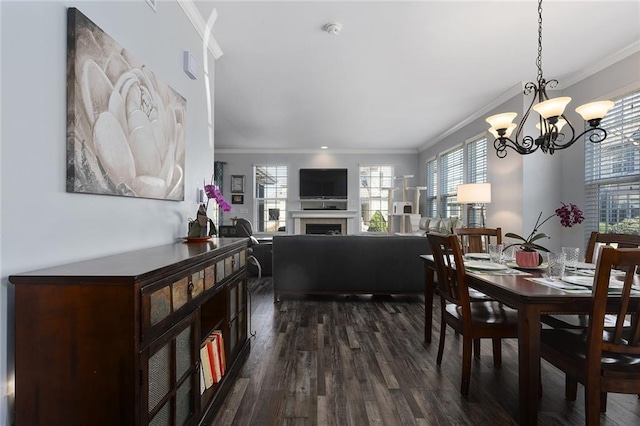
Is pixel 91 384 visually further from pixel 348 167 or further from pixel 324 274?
pixel 348 167

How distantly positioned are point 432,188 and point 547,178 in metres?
3.24

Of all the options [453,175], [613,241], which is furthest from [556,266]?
[453,175]

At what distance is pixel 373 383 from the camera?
1.98 meters

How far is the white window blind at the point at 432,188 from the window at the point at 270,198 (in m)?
3.55

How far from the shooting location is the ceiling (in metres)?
2.59

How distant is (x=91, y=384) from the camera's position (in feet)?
3.15

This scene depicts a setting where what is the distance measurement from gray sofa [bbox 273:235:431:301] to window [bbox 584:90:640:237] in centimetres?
197

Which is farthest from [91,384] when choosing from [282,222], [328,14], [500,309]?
[282,222]

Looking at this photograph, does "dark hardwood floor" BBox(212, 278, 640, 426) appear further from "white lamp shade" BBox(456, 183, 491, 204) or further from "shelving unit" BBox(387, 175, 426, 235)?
"shelving unit" BBox(387, 175, 426, 235)

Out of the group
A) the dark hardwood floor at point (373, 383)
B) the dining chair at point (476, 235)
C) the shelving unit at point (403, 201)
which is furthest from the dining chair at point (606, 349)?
the shelving unit at point (403, 201)

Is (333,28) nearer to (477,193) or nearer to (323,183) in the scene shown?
(477,193)

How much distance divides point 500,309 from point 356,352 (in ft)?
3.42

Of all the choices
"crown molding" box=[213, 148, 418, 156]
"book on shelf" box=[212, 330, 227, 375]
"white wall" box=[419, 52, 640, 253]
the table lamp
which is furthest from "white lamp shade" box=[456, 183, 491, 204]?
"crown molding" box=[213, 148, 418, 156]

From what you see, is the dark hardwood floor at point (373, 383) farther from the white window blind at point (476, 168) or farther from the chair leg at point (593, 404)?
the white window blind at point (476, 168)
